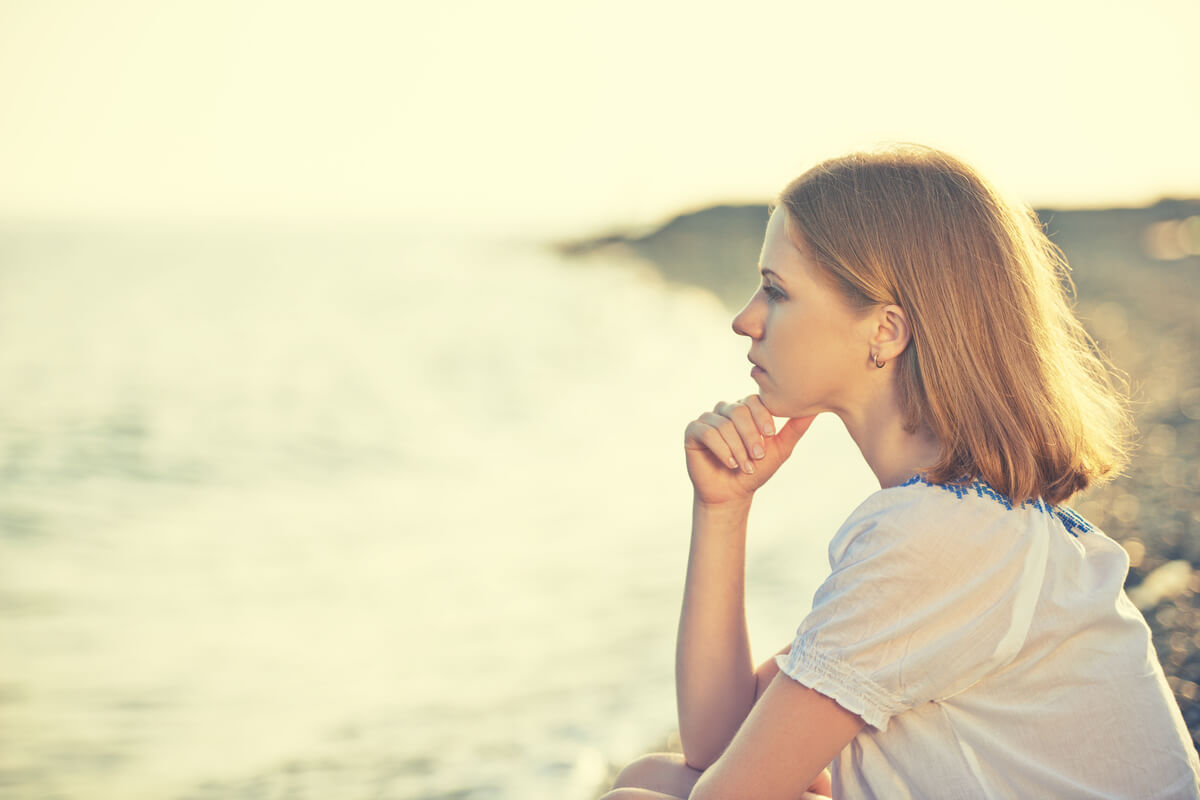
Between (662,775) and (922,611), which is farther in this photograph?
(662,775)

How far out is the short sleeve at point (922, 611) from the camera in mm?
1339

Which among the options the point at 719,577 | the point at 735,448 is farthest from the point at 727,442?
the point at 719,577

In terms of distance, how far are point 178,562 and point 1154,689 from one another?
6074 mm

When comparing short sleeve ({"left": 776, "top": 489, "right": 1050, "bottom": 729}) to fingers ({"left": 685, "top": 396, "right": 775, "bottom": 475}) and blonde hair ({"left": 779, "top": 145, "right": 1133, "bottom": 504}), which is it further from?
fingers ({"left": 685, "top": 396, "right": 775, "bottom": 475})

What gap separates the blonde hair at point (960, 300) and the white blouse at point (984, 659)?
0.16 metres

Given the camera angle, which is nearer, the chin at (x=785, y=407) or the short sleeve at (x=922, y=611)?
the short sleeve at (x=922, y=611)

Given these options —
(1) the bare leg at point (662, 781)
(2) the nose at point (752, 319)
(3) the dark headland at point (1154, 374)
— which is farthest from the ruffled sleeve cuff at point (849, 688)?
(3) the dark headland at point (1154, 374)

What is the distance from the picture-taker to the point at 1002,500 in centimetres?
144

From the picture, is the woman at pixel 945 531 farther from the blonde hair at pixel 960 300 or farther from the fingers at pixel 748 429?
the fingers at pixel 748 429

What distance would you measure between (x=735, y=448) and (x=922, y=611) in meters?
0.67

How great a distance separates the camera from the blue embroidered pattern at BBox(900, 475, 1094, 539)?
4.69 feet

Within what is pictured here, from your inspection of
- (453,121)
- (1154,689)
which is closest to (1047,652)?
(1154,689)

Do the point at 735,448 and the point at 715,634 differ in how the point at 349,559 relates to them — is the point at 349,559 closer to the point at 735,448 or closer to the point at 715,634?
the point at 715,634

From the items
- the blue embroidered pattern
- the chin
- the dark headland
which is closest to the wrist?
the chin
